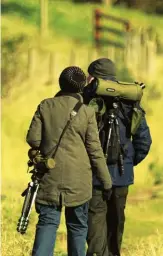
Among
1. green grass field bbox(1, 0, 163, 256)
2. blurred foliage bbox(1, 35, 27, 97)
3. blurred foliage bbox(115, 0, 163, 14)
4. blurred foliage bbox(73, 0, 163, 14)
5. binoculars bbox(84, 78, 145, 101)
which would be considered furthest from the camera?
blurred foliage bbox(115, 0, 163, 14)

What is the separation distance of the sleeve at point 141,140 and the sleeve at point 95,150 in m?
0.64

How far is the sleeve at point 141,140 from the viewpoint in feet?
18.6

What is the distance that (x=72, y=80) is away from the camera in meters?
5.11

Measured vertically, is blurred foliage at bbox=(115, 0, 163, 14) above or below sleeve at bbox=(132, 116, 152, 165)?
above

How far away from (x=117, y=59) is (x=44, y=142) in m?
13.3

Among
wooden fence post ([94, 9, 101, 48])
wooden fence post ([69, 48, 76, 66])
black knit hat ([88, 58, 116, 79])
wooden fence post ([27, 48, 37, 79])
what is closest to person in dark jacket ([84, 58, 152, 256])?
black knit hat ([88, 58, 116, 79])

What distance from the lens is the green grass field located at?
753 centimetres

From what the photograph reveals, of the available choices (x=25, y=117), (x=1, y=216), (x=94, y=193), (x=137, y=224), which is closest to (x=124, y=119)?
(x=94, y=193)

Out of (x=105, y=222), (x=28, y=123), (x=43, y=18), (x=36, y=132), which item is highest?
(x=43, y=18)

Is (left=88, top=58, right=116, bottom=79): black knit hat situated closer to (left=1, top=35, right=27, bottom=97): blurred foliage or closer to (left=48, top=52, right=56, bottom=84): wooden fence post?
(left=1, top=35, right=27, bottom=97): blurred foliage

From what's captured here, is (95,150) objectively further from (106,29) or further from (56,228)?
A: (106,29)

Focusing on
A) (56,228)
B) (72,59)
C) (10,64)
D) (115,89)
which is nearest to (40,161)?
(56,228)

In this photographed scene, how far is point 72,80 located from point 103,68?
607 mm

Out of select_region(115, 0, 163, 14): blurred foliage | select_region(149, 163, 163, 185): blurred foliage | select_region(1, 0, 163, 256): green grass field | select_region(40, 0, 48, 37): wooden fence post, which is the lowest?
select_region(149, 163, 163, 185): blurred foliage
